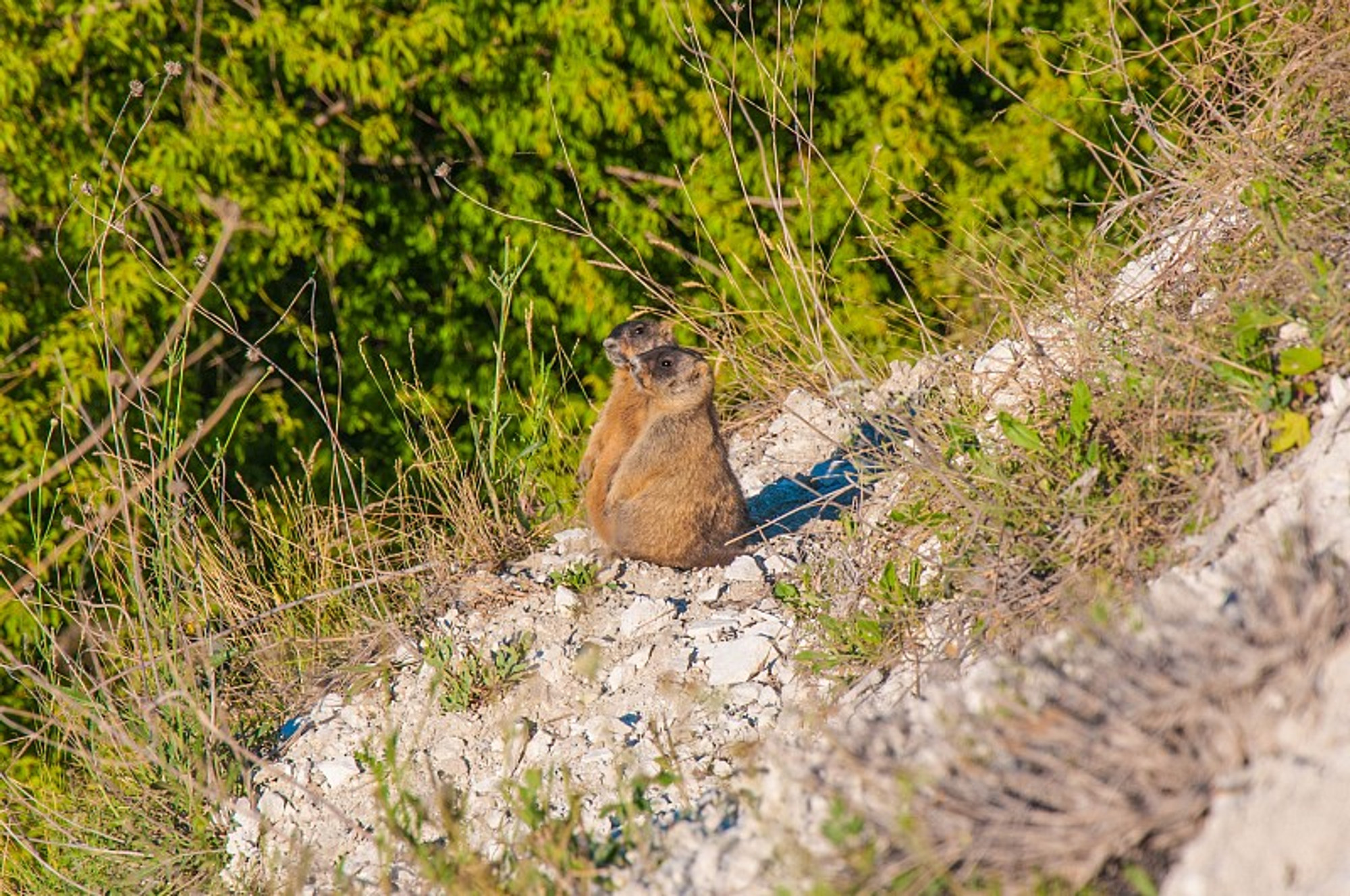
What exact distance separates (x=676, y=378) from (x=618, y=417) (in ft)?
1.39

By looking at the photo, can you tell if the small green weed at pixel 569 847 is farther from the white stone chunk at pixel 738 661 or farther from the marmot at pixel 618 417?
the marmot at pixel 618 417

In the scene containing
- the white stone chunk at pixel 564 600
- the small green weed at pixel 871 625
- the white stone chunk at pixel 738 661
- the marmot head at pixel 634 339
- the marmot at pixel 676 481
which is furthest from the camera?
the marmot head at pixel 634 339

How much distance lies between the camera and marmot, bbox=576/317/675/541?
616 centimetres

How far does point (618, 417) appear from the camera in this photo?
21.0 ft

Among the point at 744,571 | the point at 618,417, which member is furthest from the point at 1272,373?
the point at 618,417

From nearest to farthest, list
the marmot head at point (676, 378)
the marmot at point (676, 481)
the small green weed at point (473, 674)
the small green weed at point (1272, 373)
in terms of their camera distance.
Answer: the small green weed at point (1272, 373) → the small green weed at point (473, 674) → the marmot at point (676, 481) → the marmot head at point (676, 378)

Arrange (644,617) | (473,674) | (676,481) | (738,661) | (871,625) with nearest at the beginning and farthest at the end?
(871,625)
(738,661)
(473,674)
(644,617)
(676,481)

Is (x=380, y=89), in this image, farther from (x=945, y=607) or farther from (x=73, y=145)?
(x=945, y=607)

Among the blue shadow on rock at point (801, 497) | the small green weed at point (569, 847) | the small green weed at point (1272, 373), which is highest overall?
the small green weed at point (1272, 373)

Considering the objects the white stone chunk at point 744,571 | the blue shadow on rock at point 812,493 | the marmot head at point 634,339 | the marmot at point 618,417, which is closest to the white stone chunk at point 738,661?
the white stone chunk at point 744,571

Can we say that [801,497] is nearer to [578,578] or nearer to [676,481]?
[676,481]

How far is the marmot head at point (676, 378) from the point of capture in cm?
611

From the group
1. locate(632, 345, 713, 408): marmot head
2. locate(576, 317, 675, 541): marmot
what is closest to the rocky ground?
locate(576, 317, 675, 541): marmot

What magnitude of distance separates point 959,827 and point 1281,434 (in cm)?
188
